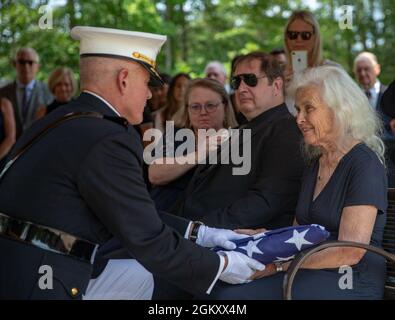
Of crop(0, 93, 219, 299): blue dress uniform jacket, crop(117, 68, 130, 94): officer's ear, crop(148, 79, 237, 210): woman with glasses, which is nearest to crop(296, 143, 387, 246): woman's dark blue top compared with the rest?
crop(0, 93, 219, 299): blue dress uniform jacket

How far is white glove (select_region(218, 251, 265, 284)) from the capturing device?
270 centimetres

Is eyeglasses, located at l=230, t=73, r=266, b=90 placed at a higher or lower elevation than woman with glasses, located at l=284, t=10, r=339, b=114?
lower

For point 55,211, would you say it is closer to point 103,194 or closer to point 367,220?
point 103,194

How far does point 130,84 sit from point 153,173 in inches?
76.1

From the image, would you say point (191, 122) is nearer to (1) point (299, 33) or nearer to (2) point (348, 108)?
(1) point (299, 33)

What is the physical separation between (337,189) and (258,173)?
75cm

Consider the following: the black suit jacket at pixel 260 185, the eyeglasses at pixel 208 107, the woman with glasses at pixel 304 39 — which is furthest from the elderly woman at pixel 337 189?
the woman with glasses at pixel 304 39

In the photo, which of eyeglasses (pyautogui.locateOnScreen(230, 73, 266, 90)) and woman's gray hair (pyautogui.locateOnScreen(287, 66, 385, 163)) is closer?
woman's gray hair (pyautogui.locateOnScreen(287, 66, 385, 163))

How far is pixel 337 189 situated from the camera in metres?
3.14

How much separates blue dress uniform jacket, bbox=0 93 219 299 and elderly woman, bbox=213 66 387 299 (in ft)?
1.98

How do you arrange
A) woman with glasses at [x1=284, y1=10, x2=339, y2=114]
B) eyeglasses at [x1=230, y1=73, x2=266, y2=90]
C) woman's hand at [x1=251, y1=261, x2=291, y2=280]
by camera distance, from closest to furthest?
woman's hand at [x1=251, y1=261, x2=291, y2=280] → eyeglasses at [x1=230, y1=73, x2=266, y2=90] → woman with glasses at [x1=284, y1=10, x2=339, y2=114]

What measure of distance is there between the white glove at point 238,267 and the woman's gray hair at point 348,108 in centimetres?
82

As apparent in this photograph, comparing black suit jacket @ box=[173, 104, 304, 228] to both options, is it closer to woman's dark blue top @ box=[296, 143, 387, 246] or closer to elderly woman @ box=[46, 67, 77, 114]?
woman's dark blue top @ box=[296, 143, 387, 246]

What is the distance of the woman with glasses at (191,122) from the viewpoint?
443 cm
